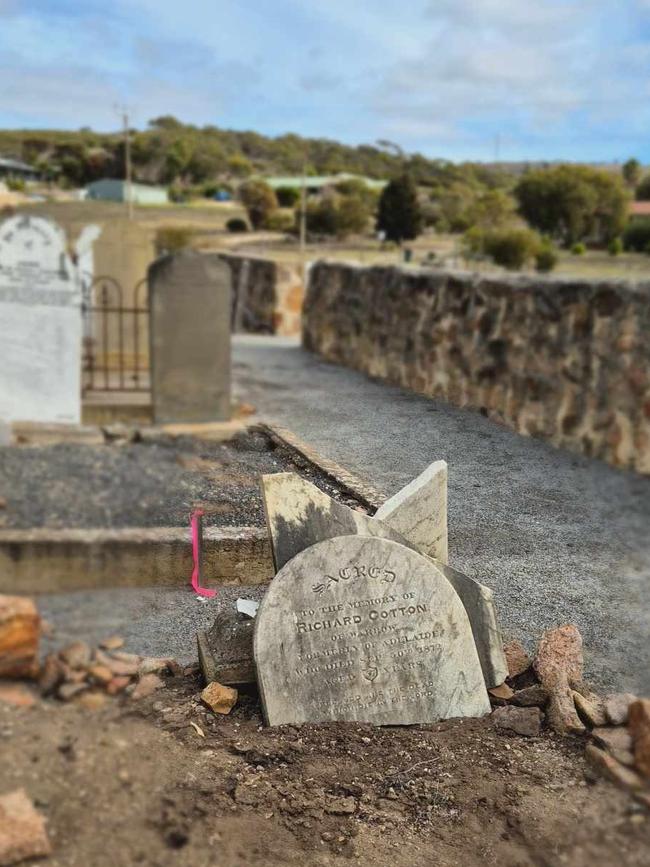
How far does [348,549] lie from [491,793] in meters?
0.67

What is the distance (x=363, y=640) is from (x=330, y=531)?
31 centimetres

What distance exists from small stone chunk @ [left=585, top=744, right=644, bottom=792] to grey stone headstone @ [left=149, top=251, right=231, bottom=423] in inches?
43.6

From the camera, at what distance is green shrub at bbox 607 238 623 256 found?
13.7 feet

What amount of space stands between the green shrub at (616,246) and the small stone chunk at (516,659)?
2312mm

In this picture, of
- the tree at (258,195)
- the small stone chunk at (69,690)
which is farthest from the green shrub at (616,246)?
the small stone chunk at (69,690)

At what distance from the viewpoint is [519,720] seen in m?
2.33

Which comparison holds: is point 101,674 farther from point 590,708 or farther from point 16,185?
point 590,708

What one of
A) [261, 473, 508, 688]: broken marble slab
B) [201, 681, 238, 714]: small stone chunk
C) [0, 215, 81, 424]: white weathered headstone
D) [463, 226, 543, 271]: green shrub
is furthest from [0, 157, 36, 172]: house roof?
[463, 226, 543, 271]: green shrub

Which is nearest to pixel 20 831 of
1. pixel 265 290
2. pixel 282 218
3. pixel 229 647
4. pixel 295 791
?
pixel 295 791

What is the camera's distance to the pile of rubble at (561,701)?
2066 millimetres

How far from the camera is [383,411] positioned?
6.92 ft

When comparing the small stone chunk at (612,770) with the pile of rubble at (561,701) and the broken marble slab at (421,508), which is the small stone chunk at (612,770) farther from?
the broken marble slab at (421,508)

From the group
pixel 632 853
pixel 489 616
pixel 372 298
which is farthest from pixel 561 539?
pixel 372 298

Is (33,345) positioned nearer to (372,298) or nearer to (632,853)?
(372,298)
